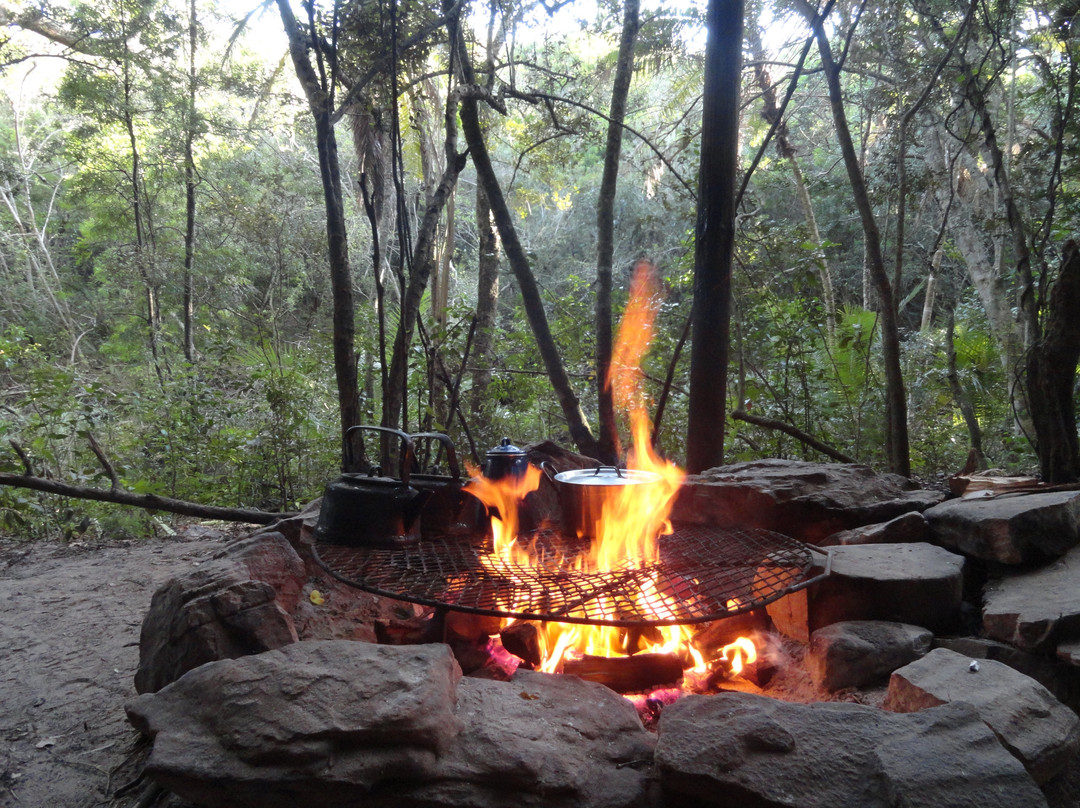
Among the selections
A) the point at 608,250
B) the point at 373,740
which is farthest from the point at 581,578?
the point at 608,250

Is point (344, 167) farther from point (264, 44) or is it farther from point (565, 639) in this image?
point (565, 639)

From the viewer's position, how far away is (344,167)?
15.1 meters

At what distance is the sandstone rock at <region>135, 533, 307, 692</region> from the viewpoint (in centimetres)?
173

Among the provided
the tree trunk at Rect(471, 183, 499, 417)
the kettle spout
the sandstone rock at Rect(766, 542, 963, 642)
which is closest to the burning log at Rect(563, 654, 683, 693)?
the sandstone rock at Rect(766, 542, 963, 642)

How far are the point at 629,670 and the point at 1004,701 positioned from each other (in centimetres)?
A: 93

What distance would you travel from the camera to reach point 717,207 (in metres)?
3.10

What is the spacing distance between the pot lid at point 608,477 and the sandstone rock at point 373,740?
79cm

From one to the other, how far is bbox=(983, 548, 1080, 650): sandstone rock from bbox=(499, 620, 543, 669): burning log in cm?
131

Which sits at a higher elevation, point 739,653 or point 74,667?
point 739,653

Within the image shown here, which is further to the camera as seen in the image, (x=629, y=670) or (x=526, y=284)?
(x=526, y=284)

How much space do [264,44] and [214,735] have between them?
12859mm

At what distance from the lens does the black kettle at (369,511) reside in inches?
82.3

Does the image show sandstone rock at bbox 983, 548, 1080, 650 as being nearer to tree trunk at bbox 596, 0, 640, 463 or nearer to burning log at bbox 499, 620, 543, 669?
burning log at bbox 499, 620, 543, 669

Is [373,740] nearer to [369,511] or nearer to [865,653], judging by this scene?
[369,511]
